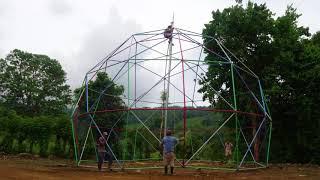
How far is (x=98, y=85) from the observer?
1252 inches

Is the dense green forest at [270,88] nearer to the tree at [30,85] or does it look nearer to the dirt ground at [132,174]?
the dirt ground at [132,174]

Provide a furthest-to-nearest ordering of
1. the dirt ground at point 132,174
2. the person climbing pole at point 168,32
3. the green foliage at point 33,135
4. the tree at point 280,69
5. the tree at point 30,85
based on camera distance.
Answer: the tree at point 30,85
the green foliage at point 33,135
the tree at point 280,69
the person climbing pole at point 168,32
the dirt ground at point 132,174

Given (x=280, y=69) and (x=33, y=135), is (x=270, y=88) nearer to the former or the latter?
(x=280, y=69)

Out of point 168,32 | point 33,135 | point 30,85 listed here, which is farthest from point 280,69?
point 30,85

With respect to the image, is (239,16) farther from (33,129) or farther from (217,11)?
→ (33,129)

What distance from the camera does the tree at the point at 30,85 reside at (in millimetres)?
44188

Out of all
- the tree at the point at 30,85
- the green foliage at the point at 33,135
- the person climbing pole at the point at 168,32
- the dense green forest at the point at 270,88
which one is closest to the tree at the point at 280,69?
the dense green forest at the point at 270,88

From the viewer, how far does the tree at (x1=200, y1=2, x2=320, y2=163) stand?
80.2 feet

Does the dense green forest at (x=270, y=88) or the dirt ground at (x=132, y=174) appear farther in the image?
the dense green forest at (x=270, y=88)

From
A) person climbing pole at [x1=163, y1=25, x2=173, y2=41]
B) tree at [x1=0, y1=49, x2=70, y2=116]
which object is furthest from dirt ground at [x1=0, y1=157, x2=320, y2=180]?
tree at [x1=0, y1=49, x2=70, y2=116]

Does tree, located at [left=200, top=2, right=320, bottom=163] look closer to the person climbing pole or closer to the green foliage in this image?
the person climbing pole

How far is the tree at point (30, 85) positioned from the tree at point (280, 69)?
885 inches

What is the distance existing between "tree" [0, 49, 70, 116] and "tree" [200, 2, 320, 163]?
73.7 ft

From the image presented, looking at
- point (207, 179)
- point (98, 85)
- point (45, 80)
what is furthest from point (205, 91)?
point (45, 80)
